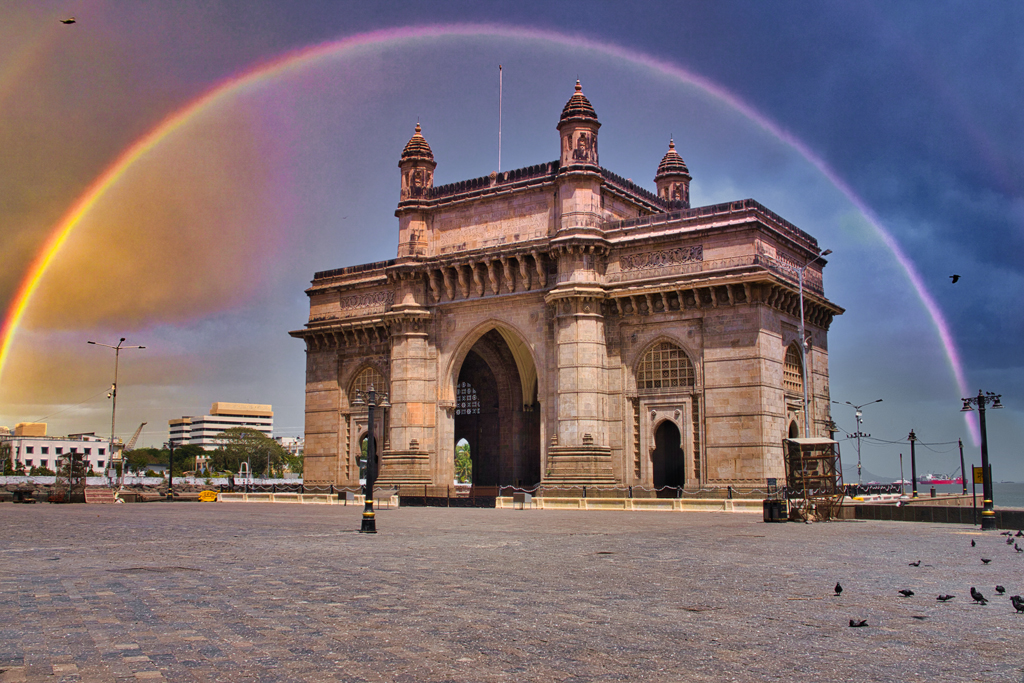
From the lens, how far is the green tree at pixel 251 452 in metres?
150

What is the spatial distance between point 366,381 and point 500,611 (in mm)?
42973

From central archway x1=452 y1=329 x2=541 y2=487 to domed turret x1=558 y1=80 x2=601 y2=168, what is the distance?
493 inches

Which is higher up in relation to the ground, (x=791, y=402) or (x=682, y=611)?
(x=791, y=402)

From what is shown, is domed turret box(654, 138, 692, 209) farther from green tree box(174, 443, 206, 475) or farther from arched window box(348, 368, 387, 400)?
green tree box(174, 443, 206, 475)

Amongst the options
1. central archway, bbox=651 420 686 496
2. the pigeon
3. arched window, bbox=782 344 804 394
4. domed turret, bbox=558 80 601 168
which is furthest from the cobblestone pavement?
domed turret, bbox=558 80 601 168

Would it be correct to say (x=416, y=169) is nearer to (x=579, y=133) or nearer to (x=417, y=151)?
(x=417, y=151)

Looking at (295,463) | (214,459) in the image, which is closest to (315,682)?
(214,459)

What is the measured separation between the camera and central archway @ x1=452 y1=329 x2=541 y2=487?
171 ft

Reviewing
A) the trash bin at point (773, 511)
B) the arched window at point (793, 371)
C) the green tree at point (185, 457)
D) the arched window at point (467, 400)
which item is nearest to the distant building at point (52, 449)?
the green tree at point (185, 457)

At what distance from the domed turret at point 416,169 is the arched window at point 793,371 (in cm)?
2033

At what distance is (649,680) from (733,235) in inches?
1316

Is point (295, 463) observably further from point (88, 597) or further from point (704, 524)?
point (88, 597)

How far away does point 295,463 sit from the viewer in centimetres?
18300

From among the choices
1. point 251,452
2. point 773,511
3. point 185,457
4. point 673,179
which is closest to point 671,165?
point 673,179
